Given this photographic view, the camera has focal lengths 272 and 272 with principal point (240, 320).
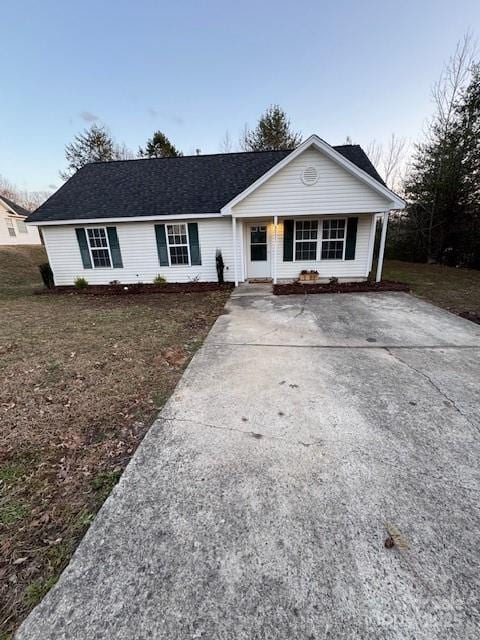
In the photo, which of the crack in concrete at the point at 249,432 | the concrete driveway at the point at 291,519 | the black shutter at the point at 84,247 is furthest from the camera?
the black shutter at the point at 84,247

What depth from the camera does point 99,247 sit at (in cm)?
1096

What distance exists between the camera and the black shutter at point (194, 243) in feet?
34.1

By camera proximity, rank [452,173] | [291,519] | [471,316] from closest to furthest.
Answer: [291,519], [471,316], [452,173]

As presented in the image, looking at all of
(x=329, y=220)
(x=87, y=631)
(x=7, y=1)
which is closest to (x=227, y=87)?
(x=7, y=1)

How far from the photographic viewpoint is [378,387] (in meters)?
3.59

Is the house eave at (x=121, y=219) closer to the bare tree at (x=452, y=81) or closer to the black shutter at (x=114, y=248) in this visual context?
the black shutter at (x=114, y=248)

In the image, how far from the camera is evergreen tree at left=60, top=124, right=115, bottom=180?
2286 centimetres

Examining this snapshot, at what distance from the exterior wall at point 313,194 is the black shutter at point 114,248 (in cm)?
495

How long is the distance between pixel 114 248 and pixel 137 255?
3.10 ft

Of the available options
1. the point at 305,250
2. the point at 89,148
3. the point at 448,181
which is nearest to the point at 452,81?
the point at 448,181

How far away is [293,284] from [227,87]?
49.4 ft

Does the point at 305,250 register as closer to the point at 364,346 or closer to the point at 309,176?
the point at 309,176

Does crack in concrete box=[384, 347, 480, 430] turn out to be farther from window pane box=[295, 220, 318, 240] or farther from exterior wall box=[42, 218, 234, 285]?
exterior wall box=[42, 218, 234, 285]

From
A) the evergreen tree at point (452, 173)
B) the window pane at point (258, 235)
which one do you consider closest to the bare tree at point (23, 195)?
the window pane at point (258, 235)
